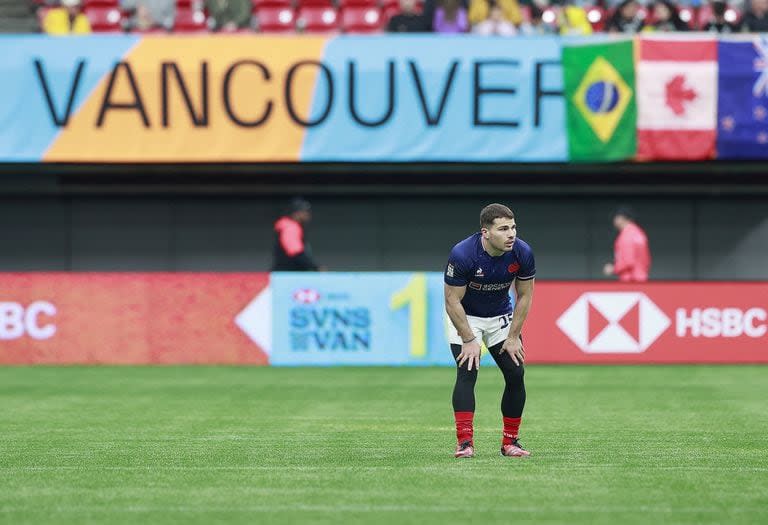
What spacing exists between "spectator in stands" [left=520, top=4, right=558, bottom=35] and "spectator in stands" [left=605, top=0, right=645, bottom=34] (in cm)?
103

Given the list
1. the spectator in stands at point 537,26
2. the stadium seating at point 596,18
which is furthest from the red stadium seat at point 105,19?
the stadium seating at point 596,18

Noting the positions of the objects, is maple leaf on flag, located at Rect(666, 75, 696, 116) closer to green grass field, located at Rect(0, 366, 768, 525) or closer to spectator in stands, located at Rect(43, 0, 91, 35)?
green grass field, located at Rect(0, 366, 768, 525)

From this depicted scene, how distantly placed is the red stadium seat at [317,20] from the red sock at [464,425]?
15052 mm

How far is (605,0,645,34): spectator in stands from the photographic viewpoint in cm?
2359

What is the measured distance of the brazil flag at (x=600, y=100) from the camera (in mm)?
22750

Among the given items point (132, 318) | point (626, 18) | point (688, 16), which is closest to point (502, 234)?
point (132, 318)

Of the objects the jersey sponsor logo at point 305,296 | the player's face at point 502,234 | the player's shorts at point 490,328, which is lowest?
the jersey sponsor logo at point 305,296

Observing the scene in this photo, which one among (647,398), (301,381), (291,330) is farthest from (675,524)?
(291,330)

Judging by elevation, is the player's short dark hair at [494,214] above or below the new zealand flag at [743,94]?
below

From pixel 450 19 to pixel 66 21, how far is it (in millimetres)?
6594

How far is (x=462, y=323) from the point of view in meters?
9.77

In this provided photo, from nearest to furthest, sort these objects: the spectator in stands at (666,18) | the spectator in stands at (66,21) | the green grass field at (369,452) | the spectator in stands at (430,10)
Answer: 1. the green grass field at (369,452)
2. the spectator in stands at (430,10)
3. the spectator in stands at (666,18)
4. the spectator in stands at (66,21)

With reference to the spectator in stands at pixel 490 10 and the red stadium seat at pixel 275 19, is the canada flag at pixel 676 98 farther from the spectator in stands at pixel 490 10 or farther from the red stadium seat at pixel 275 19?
the red stadium seat at pixel 275 19

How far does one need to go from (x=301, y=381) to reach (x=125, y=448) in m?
6.79
